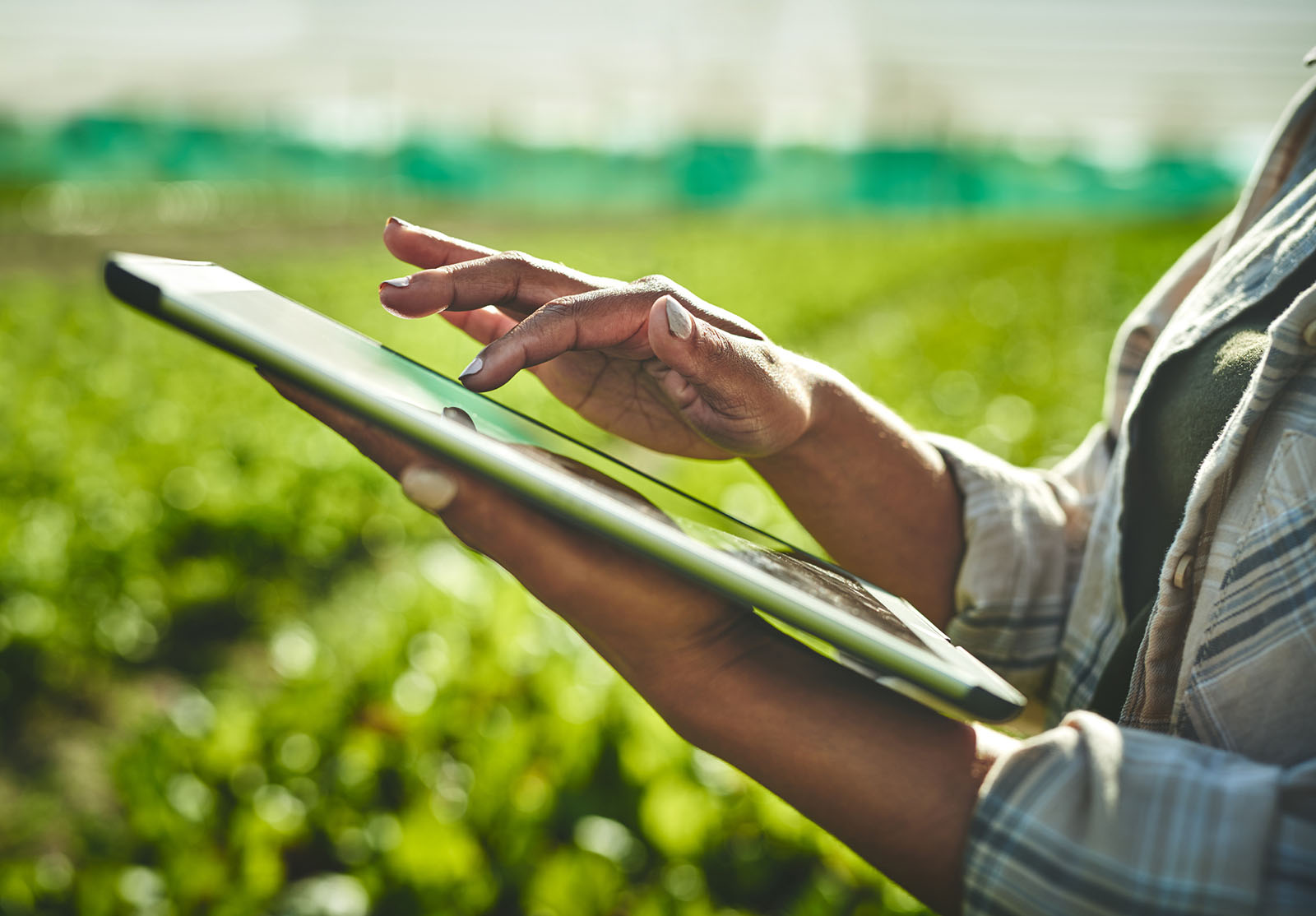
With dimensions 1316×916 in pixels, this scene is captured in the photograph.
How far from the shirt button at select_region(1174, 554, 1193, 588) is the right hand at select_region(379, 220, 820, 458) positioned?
44 centimetres

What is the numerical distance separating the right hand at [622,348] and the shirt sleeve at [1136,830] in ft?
1.55

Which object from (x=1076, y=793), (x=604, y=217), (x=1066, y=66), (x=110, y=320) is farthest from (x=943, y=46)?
(x=1076, y=793)

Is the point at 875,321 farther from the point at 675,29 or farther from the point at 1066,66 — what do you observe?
the point at 1066,66

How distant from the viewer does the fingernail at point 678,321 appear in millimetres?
Answer: 943

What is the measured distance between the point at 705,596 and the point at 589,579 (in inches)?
4.5

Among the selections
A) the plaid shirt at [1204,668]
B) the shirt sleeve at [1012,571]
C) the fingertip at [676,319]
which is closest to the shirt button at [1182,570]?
the plaid shirt at [1204,668]

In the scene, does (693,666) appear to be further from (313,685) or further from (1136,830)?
(313,685)

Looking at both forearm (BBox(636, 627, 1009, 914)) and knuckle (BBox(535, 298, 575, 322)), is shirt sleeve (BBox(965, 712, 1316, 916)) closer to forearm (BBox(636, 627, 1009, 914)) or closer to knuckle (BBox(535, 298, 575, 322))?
forearm (BBox(636, 627, 1009, 914))

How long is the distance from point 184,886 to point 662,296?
1638 mm

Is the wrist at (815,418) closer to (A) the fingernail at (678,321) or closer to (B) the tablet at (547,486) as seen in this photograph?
(A) the fingernail at (678,321)

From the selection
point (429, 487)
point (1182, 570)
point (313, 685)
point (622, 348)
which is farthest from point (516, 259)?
point (313, 685)

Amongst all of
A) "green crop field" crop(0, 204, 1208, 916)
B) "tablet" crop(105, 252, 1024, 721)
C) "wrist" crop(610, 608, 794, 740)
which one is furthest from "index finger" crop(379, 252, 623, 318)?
"green crop field" crop(0, 204, 1208, 916)

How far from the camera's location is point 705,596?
34.3 inches

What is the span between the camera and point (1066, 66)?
70.5ft
